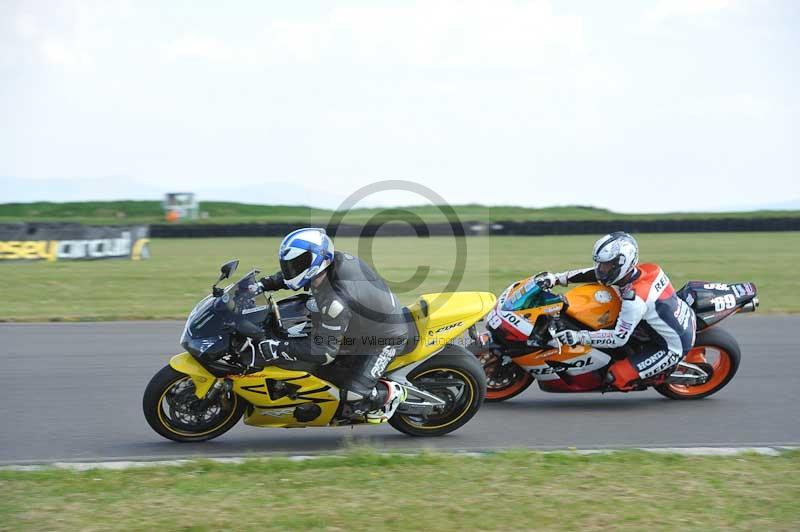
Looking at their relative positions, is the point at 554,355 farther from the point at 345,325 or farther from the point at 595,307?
the point at 345,325

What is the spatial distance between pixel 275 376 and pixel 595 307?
10.1ft

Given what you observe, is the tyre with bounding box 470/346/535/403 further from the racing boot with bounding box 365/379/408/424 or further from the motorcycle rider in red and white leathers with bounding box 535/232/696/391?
the racing boot with bounding box 365/379/408/424

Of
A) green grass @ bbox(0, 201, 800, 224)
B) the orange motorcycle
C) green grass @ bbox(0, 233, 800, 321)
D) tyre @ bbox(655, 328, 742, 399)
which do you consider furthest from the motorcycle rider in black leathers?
green grass @ bbox(0, 201, 800, 224)

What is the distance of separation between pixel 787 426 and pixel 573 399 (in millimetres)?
1883

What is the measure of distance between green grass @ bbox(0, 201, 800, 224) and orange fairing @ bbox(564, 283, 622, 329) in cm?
2828

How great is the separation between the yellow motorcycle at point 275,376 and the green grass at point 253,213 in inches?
1157

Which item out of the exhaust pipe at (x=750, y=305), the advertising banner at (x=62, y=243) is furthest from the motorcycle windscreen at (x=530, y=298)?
the advertising banner at (x=62, y=243)

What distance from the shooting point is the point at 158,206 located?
5731 cm

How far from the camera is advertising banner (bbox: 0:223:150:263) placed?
75.5ft

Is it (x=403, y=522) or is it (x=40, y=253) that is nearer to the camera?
(x=403, y=522)

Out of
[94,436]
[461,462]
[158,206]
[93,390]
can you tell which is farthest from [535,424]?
[158,206]

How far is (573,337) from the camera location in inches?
304

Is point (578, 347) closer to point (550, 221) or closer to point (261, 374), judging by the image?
point (261, 374)

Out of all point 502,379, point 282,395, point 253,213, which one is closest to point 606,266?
point 502,379
